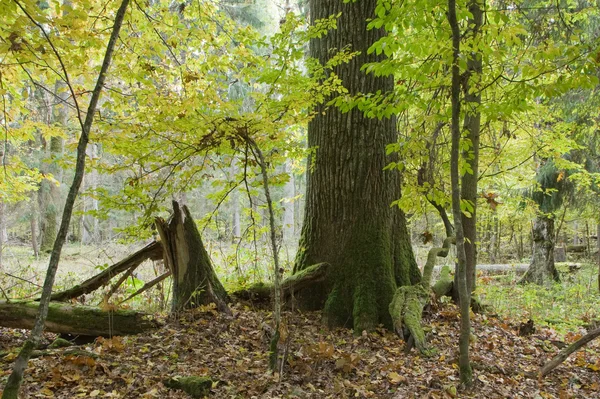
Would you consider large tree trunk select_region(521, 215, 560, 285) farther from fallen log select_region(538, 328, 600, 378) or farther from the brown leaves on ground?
fallen log select_region(538, 328, 600, 378)

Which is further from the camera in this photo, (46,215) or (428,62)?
(46,215)

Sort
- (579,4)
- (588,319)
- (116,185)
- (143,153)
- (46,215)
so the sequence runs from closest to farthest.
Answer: (143,153) < (588,319) < (579,4) < (46,215) < (116,185)

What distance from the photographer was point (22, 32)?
293cm

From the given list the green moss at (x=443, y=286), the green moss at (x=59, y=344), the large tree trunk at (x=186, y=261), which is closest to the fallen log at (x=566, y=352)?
the green moss at (x=443, y=286)

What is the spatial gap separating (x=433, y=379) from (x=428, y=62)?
9.80 feet

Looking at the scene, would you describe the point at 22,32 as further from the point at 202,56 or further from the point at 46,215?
the point at 46,215

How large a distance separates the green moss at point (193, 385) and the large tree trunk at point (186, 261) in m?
1.63

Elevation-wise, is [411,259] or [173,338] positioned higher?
[411,259]

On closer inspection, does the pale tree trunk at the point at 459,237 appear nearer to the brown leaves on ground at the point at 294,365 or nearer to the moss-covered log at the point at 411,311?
the brown leaves on ground at the point at 294,365

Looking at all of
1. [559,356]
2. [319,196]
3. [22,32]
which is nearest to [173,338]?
[319,196]

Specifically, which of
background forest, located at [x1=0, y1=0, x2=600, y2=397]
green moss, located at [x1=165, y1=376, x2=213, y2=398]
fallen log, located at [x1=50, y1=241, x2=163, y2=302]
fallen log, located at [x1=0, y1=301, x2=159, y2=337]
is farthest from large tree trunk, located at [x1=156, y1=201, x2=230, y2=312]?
green moss, located at [x1=165, y1=376, x2=213, y2=398]

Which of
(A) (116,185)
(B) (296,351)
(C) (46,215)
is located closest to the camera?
(B) (296,351)

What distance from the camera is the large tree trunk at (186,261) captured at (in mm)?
4988

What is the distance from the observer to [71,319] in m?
4.35
